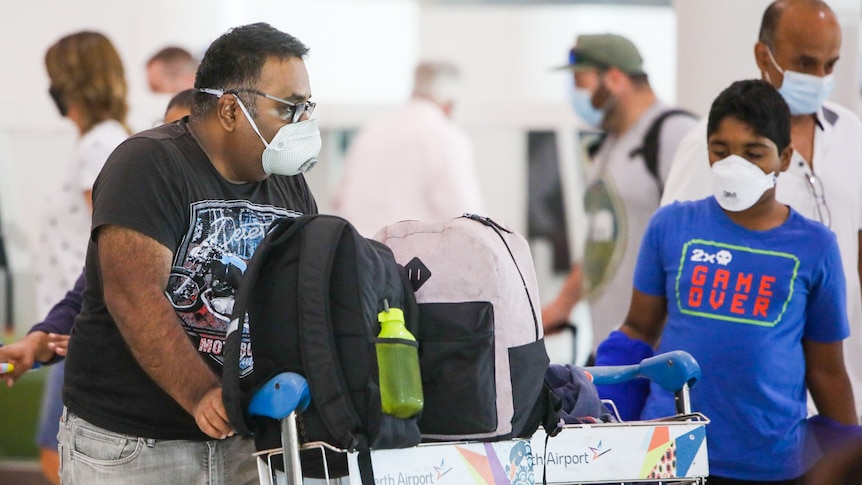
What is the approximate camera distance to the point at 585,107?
512 centimetres

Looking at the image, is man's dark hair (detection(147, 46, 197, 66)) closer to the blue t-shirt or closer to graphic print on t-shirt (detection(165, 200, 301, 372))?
the blue t-shirt

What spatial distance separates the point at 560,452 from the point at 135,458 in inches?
34.8

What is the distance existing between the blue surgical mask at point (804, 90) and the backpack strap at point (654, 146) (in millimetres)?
787

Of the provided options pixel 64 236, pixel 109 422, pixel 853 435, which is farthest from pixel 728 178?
pixel 64 236

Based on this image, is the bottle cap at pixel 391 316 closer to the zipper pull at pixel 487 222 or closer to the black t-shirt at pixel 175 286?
the zipper pull at pixel 487 222

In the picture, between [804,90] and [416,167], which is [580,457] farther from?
[416,167]

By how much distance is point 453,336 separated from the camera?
7.38 ft

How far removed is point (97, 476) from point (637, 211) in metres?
2.57

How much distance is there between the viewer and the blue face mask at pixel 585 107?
5070 mm

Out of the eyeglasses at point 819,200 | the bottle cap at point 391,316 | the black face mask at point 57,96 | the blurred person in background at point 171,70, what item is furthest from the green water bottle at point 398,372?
the blurred person in background at point 171,70

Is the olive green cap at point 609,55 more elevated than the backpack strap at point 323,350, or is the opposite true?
the olive green cap at point 609,55

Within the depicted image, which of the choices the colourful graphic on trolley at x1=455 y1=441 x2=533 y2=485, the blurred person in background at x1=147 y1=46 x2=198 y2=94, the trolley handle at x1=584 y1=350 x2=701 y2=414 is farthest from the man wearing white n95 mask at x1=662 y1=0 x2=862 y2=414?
the blurred person in background at x1=147 y1=46 x2=198 y2=94

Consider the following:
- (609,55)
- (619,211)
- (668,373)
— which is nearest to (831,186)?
(619,211)

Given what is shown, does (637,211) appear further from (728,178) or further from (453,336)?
(453,336)
